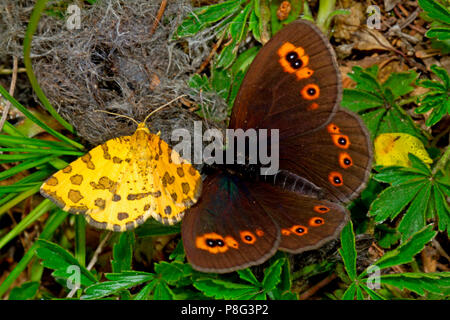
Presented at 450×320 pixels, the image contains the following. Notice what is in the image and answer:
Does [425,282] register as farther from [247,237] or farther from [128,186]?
[128,186]

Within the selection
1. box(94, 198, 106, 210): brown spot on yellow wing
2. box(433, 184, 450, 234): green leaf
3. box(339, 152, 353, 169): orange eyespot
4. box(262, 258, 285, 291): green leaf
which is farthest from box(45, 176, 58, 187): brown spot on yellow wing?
box(433, 184, 450, 234): green leaf

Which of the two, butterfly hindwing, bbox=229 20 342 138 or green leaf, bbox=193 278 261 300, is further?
green leaf, bbox=193 278 261 300

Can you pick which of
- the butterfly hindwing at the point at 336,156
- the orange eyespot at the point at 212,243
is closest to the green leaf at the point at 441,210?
the butterfly hindwing at the point at 336,156

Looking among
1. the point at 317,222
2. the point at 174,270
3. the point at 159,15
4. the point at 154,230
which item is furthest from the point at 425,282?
the point at 159,15

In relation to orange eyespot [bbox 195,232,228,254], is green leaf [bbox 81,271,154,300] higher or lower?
lower

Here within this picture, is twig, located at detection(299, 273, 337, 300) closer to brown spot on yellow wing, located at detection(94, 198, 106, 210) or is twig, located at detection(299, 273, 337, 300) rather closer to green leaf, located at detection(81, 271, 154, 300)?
green leaf, located at detection(81, 271, 154, 300)

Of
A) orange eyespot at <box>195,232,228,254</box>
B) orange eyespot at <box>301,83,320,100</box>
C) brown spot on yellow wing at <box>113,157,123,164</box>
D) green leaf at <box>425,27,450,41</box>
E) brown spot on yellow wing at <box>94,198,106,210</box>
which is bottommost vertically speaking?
orange eyespot at <box>195,232,228,254</box>
